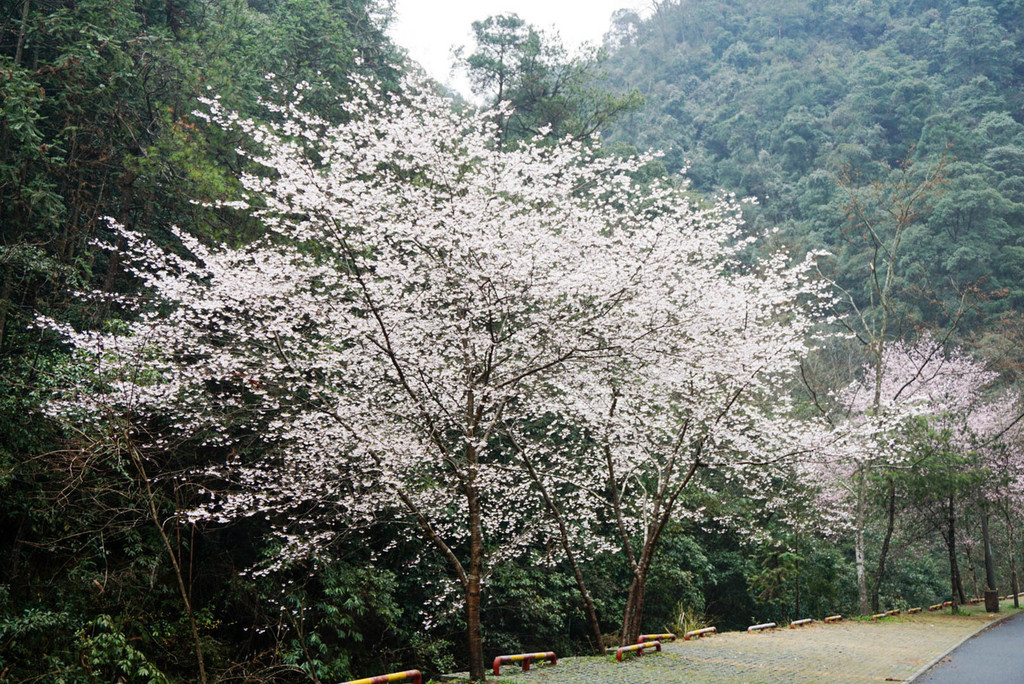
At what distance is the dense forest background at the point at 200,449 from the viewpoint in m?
8.72

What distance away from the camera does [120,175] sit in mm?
12367

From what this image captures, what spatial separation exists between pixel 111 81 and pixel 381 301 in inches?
312

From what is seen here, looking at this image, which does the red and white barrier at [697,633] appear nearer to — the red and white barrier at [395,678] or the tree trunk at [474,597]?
the tree trunk at [474,597]

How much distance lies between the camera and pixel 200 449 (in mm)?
11070

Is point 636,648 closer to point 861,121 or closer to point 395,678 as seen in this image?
point 395,678

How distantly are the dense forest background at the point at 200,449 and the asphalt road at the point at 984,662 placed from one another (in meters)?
4.73

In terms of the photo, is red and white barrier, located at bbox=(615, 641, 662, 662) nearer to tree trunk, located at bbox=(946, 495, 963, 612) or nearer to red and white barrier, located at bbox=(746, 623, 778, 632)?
red and white barrier, located at bbox=(746, 623, 778, 632)

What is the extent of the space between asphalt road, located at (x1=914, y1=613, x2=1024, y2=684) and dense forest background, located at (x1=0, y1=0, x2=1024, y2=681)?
4.73 meters

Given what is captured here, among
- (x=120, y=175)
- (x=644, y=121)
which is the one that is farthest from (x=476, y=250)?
(x=644, y=121)

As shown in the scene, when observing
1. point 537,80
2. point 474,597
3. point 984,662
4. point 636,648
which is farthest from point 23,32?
point 984,662

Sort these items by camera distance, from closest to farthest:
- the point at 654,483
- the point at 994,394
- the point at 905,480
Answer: the point at 654,483, the point at 905,480, the point at 994,394

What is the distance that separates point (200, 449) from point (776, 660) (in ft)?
31.4

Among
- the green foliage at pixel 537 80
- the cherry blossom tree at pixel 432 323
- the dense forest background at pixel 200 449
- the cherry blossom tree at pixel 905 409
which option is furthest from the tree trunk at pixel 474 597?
the green foliage at pixel 537 80

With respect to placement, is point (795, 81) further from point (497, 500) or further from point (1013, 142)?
point (497, 500)
